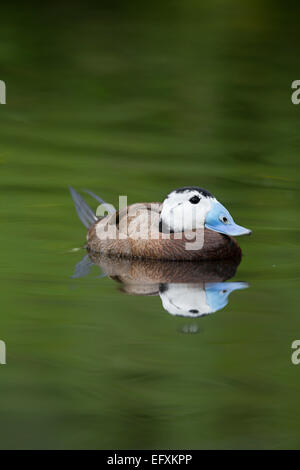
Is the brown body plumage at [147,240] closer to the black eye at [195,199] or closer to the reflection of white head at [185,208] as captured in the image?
the reflection of white head at [185,208]

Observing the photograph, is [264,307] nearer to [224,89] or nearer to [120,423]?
[120,423]

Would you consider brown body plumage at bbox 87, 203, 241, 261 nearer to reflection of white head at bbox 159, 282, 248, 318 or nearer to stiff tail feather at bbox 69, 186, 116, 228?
stiff tail feather at bbox 69, 186, 116, 228

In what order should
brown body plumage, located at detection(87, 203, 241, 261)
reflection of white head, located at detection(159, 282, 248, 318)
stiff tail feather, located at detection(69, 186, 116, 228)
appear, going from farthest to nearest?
stiff tail feather, located at detection(69, 186, 116, 228) → brown body plumage, located at detection(87, 203, 241, 261) → reflection of white head, located at detection(159, 282, 248, 318)

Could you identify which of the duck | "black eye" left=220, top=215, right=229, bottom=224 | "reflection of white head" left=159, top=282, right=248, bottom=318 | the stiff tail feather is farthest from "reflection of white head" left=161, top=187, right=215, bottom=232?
"reflection of white head" left=159, top=282, right=248, bottom=318

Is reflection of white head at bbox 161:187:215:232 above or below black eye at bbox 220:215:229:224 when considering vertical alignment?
above

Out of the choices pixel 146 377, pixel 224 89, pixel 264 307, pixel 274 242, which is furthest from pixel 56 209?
pixel 224 89

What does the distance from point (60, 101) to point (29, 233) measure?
4.66m

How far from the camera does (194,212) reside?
7488 mm

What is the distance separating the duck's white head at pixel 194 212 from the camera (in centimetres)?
745

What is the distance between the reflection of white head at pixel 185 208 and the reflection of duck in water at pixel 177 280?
0.30 m

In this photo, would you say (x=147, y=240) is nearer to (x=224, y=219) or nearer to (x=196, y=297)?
(x=224, y=219)

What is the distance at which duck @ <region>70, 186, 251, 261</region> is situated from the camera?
24.2 feet

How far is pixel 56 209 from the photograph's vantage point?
844 centimetres

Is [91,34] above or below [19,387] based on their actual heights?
above
